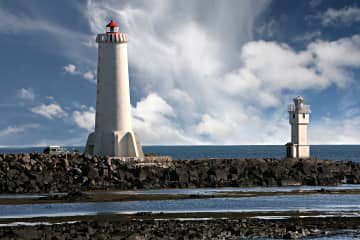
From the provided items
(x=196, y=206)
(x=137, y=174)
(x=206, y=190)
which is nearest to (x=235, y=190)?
(x=206, y=190)

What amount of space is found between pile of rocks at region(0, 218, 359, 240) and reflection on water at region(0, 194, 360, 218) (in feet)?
13.4

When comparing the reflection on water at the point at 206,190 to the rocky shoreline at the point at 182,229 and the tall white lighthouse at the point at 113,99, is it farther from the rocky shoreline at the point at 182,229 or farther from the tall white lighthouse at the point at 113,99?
the rocky shoreline at the point at 182,229

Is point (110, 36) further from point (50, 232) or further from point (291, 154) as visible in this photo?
point (50, 232)

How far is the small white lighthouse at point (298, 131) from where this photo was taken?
60.0m

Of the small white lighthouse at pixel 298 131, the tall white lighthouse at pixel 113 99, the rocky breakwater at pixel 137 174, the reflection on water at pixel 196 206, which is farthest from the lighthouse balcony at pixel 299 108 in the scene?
the reflection on water at pixel 196 206

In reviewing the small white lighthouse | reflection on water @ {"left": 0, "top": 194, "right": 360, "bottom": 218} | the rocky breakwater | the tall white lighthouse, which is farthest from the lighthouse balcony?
reflection on water @ {"left": 0, "top": 194, "right": 360, "bottom": 218}

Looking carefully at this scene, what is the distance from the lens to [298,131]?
197ft

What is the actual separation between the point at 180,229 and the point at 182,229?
0.07 metres

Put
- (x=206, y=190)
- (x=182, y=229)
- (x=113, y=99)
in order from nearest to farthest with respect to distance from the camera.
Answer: (x=182, y=229) < (x=206, y=190) < (x=113, y=99)

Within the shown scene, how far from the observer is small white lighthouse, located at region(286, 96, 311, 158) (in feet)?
197

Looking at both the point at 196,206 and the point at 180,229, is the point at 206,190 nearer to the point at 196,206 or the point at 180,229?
the point at 196,206

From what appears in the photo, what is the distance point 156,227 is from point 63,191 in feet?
50.3

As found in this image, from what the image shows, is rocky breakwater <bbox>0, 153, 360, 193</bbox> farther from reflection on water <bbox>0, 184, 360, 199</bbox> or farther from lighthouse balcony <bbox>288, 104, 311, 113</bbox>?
lighthouse balcony <bbox>288, 104, 311, 113</bbox>

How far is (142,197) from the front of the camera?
40.3 meters
